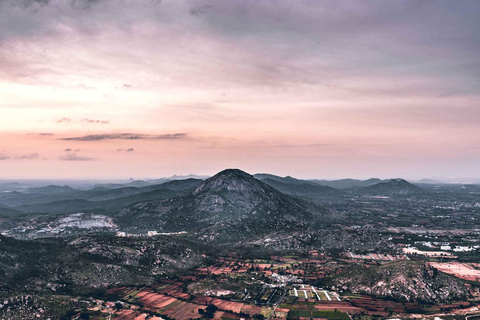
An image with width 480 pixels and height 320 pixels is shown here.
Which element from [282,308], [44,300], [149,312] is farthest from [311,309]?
[44,300]

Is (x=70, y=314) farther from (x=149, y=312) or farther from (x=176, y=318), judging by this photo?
(x=176, y=318)

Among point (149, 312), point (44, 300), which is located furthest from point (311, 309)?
point (44, 300)

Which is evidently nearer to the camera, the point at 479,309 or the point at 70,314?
the point at 70,314

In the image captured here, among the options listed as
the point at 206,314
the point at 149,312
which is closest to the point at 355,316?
the point at 206,314

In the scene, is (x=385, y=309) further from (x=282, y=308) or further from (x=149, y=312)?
(x=149, y=312)

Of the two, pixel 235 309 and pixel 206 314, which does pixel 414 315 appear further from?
pixel 206 314
